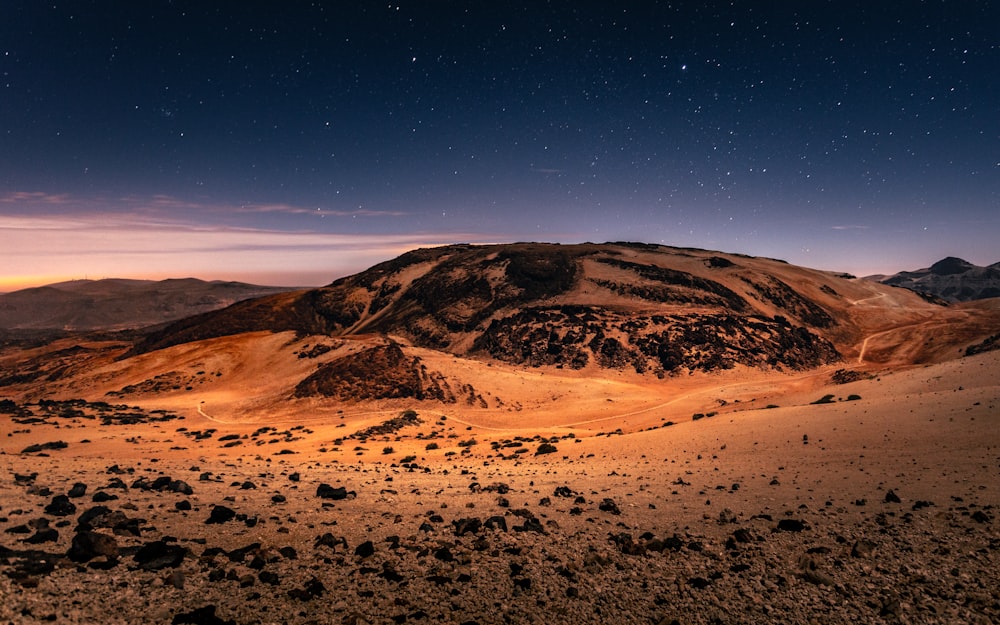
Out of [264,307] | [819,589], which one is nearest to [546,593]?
[819,589]

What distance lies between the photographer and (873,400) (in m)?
27.5


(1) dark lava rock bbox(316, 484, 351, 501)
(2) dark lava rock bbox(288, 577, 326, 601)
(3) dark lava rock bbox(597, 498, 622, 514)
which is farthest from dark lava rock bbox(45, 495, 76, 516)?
(3) dark lava rock bbox(597, 498, 622, 514)

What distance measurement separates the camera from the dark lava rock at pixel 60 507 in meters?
11.1

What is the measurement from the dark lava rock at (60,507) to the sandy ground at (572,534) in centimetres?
9

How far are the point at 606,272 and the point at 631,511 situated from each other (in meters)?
96.3

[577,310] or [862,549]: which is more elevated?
[577,310]

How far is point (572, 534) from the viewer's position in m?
12.0

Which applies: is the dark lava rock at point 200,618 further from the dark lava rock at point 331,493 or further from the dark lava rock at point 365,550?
the dark lava rock at point 331,493

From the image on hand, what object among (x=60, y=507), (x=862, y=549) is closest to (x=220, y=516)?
(x=60, y=507)

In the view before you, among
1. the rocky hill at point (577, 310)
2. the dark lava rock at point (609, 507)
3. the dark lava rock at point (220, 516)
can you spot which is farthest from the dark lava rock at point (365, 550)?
the rocky hill at point (577, 310)

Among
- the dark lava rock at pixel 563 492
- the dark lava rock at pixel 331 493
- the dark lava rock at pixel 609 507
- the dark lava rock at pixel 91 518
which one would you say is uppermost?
the dark lava rock at pixel 91 518

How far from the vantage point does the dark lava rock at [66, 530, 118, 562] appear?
28.9 feet

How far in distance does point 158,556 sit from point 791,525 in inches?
561

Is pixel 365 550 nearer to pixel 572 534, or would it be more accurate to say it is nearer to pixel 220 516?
pixel 220 516
